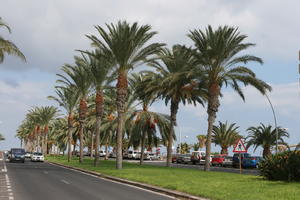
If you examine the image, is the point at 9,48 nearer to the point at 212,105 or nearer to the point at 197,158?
the point at 212,105

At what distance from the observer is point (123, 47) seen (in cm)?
3512

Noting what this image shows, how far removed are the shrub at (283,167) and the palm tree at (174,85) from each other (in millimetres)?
15445

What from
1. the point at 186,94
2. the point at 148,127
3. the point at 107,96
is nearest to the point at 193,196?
the point at 186,94

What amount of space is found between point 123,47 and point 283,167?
57.7 ft

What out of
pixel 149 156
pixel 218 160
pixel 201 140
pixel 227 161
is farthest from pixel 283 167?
pixel 201 140

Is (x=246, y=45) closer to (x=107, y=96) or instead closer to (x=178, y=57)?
(x=178, y=57)

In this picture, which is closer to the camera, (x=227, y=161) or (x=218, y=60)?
(x=218, y=60)

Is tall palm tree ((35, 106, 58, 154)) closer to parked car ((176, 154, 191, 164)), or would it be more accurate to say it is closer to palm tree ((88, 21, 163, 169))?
parked car ((176, 154, 191, 164))

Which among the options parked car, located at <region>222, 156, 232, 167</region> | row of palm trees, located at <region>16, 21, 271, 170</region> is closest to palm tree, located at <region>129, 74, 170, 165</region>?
row of palm trees, located at <region>16, 21, 271, 170</region>

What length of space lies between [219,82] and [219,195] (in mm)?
20742

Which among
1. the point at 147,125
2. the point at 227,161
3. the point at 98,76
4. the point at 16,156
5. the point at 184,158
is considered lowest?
the point at 227,161

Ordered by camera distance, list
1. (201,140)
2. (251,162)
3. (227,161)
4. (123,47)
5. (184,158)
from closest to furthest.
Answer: (123,47), (251,162), (227,161), (184,158), (201,140)

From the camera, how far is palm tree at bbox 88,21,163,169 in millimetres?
35000

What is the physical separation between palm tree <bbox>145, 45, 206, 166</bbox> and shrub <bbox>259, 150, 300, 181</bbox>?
50.7ft
